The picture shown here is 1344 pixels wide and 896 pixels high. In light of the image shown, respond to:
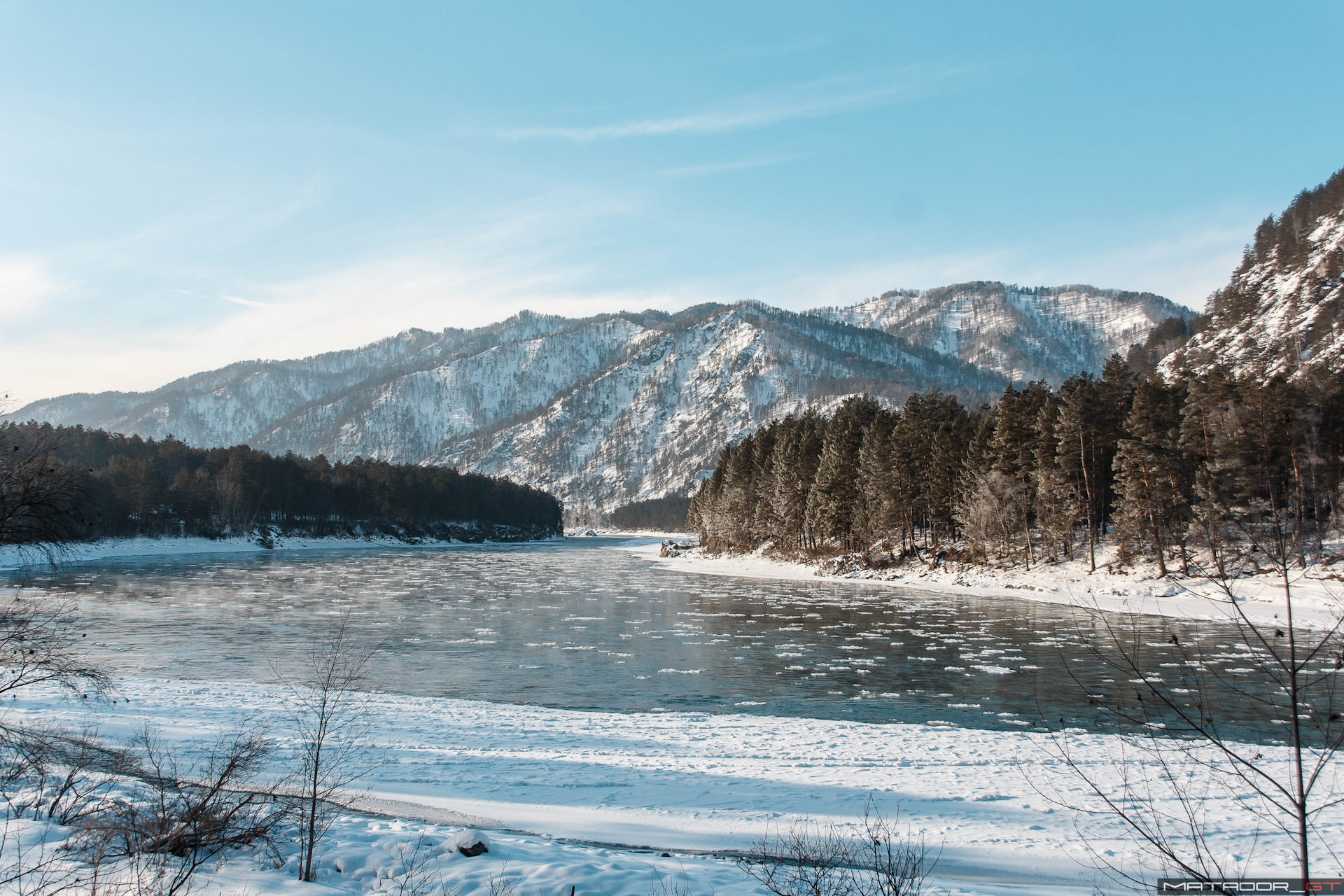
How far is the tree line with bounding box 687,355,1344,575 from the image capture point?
4322 cm

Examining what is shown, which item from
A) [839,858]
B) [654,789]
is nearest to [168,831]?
[654,789]

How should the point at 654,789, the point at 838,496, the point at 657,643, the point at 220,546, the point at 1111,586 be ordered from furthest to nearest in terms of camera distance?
the point at 220,546
the point at 838,496
the point at 1111,586
the point at 657,643
the point at 654,789

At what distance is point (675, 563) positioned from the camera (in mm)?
93125

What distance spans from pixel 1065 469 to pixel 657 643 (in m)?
36.3

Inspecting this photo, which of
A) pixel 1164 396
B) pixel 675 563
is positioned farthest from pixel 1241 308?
pixel 675 563

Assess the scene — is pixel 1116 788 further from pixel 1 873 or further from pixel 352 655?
pixel 352 655

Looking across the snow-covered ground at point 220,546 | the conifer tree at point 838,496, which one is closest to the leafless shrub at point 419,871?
the conifer tree at point 838,496

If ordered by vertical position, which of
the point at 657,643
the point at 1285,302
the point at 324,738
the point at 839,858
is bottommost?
the point at 657,643

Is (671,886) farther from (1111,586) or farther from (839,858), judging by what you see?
(1111,586)

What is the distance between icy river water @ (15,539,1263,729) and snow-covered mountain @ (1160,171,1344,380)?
66.6 m

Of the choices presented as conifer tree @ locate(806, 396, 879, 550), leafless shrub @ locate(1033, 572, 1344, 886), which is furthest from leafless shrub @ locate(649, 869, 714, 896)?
conifer tree @ locate(806, 396, 879, 550)

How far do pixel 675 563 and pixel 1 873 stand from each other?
86.4m

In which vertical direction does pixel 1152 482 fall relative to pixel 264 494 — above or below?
above

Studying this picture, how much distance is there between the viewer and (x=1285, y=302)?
111875 millimetres
